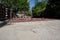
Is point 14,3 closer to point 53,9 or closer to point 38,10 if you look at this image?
point 38,10

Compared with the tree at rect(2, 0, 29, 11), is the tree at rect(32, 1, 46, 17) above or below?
below

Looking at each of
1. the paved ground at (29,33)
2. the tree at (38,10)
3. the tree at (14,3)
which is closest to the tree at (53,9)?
the tree at (38,10)

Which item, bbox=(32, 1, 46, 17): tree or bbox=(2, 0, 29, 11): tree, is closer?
bbox=(32, 1, 46, 17): tree

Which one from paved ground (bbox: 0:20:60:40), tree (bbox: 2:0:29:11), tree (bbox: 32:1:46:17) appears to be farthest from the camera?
tree (bbox: 2:0:29:11)

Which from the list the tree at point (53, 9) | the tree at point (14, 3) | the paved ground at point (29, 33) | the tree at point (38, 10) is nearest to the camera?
the paved ground at point (29, 33)

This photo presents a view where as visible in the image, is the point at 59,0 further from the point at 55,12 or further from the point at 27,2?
the point at 27,2

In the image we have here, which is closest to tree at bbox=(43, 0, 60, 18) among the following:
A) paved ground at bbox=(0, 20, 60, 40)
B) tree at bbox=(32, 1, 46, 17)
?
tree at bbox=(32, 1, 46, 17)

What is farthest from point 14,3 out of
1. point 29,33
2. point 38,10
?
point 29,33

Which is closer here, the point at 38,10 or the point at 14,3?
the point at 38,10

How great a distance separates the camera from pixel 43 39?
22.4ft

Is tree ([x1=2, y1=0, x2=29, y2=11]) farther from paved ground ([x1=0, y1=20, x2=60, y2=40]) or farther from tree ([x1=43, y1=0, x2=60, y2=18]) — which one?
paved ground ([x1=0, y1=20, x2=60, y2=40])

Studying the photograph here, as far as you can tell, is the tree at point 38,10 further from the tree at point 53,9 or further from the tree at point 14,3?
the tree at point 14,3

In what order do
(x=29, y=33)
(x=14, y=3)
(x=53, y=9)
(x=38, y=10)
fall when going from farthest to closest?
(x=14, y=3) → (x=38, y=10) → (x=53, y=9) → (x=29, y=33)

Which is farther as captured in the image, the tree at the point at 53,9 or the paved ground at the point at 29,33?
the tree at the point at 53,9
